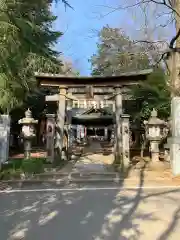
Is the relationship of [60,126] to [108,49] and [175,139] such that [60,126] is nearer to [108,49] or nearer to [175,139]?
[175,139]

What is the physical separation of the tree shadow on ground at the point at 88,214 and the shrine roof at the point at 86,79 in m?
7.85

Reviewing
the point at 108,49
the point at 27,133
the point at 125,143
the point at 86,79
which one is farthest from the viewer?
the point at 108,49

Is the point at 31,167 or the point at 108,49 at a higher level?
the point at 108,49

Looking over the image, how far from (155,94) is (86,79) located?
16.6ft

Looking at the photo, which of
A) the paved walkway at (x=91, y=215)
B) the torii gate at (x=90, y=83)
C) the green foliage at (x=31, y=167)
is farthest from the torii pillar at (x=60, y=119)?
the paved walkway at (x=91, y=215)

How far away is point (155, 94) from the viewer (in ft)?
67.7

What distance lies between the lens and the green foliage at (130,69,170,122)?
64.1 feet

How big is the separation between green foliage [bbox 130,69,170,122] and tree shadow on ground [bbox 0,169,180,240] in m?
9.85

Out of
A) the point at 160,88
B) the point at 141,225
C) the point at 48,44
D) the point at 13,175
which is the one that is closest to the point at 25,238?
the point at 141,225

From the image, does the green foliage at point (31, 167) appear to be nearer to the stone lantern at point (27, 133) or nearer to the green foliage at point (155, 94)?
the stone lantern at point (27, 133)

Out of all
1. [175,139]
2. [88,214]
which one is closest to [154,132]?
[175,139]

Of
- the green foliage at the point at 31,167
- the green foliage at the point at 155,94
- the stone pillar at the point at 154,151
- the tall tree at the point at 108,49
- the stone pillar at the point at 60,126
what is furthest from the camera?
the tall tree at the point at 108,49

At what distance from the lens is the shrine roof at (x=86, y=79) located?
17.1m

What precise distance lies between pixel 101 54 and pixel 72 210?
126ft
